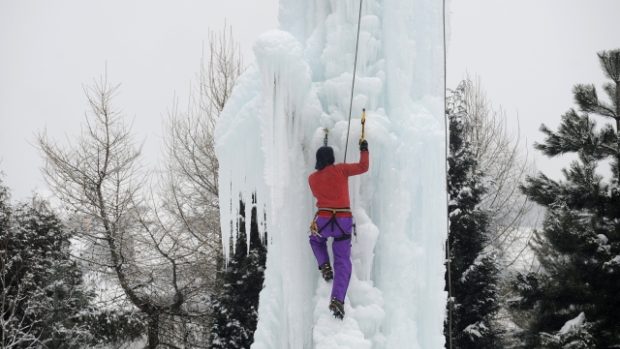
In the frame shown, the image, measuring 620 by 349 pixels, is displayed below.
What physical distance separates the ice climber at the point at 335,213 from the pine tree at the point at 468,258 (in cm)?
760

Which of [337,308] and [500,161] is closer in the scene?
[337,308]

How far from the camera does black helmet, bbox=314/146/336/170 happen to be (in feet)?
12.5

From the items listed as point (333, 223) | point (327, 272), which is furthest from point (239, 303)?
point (333, 223)

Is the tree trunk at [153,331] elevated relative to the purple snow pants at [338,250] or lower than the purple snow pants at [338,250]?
lower

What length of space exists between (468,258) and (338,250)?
8.07m

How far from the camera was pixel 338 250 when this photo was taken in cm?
379

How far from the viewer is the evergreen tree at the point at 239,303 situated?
36.2 feet

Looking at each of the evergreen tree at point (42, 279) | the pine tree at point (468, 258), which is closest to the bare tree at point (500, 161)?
the pine tree at point (468, 258)

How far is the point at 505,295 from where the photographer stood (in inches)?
487

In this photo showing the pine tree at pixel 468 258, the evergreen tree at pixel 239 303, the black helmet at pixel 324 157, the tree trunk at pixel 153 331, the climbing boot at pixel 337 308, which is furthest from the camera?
the tree trunk at pixel 153 331

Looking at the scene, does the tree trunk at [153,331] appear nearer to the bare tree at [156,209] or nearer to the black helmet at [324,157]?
the bare tree at [156,209]

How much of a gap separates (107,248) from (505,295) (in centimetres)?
1055

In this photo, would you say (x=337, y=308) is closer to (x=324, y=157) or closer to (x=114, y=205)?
(x=324, y=157)

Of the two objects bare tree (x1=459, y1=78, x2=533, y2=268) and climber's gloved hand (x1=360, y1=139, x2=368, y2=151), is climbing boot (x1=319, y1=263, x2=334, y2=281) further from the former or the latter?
bare tree (x1=459, y1=78, x2=533, y2=268)
